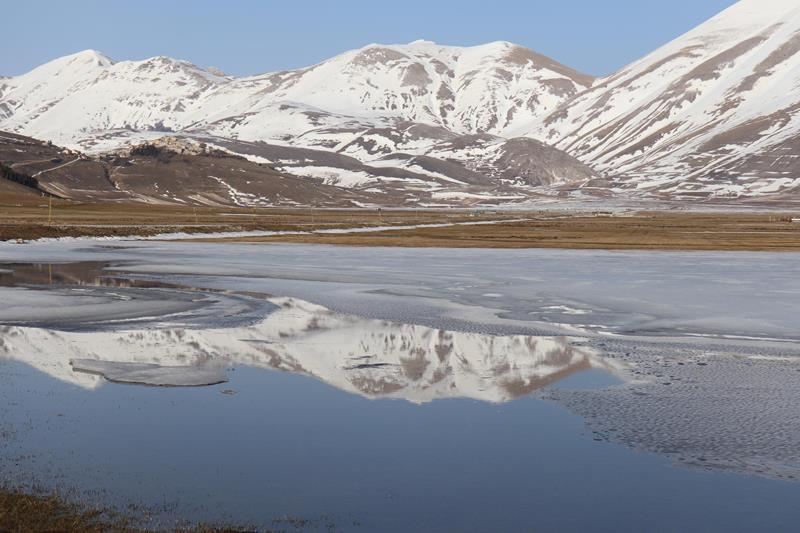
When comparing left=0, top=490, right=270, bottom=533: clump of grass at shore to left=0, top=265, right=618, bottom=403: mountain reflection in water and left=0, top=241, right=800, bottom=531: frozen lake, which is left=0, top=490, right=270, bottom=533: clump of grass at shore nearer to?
left=0, top=241, right=800, bottom=531: frozen lake

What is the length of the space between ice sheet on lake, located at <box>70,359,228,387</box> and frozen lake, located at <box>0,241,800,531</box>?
11cm

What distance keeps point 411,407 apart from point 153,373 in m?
6.38

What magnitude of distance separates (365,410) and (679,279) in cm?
3307

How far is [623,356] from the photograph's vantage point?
973 inches

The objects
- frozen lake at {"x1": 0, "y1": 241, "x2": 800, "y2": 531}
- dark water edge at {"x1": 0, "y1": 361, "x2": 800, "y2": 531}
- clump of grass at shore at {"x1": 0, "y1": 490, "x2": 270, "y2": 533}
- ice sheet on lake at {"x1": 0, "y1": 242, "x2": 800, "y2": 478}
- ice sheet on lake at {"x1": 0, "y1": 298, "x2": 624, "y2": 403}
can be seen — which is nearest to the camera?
clump of grass at shore at {"x1": 0, "y1": 490, "x2": 270, "y2": 533}

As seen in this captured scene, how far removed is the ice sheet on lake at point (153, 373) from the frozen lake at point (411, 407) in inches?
4.3

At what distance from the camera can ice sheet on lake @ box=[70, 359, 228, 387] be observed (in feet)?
67.0

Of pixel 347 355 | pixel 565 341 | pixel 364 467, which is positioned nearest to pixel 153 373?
pixel 347 355

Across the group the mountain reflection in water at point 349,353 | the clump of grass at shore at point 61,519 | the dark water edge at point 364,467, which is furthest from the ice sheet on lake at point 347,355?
the clump of grass at shore at point 61,519

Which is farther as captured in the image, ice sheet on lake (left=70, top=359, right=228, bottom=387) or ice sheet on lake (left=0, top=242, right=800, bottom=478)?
ice sheet on lake (left=70, top=359, right=228, bottom=387)

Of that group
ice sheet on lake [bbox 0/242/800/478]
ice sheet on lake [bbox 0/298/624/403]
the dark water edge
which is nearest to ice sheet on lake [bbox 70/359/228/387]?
ice sheet on lake [bbox 0/298/624/403]

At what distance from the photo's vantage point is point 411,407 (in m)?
18.6

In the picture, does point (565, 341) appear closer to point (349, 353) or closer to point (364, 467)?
point (349, 353)

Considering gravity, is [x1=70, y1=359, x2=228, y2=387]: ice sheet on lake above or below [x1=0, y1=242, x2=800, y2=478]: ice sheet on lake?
below
